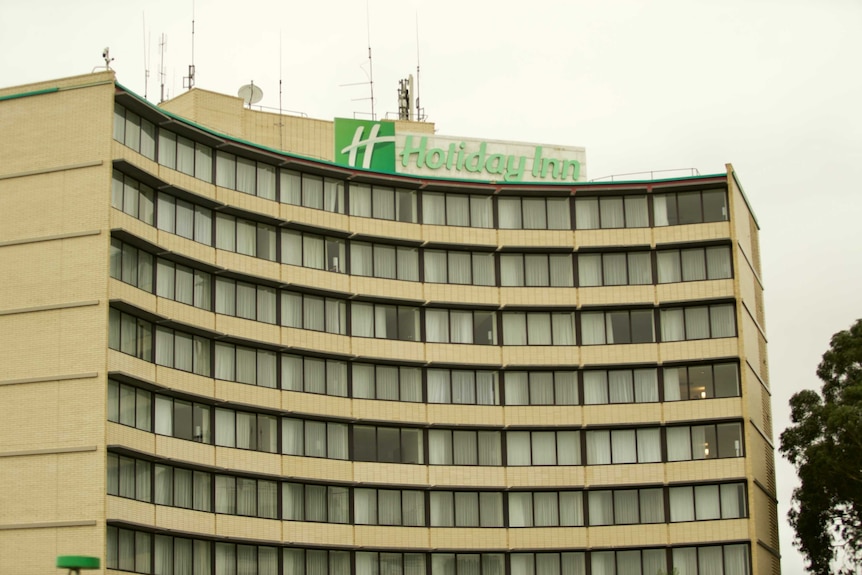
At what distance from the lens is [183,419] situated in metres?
94.2

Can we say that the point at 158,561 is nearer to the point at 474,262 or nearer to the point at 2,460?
the point at 2,460

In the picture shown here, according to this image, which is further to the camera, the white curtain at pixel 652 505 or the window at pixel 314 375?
the white curtain at pixel 652 505

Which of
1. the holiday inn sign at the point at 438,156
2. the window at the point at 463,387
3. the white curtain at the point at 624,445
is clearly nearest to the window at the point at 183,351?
the window at the point at 463,387

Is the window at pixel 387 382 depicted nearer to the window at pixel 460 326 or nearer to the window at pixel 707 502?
the window at pixel 460 326

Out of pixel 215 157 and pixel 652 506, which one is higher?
pixel 215 157

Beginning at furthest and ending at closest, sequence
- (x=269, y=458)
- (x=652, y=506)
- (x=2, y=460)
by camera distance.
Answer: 1. (x=652, y=506)
2. (x=269, y=458)
3. (x=2, y=460)

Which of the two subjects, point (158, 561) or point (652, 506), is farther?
point (652, 506)

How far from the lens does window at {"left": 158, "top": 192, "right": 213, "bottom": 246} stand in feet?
312

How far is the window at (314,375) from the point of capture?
102m

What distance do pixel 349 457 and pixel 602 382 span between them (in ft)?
61.0

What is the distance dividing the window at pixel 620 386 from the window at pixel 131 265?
3230cm

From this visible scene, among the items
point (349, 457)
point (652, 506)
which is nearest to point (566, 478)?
point (652, 506)

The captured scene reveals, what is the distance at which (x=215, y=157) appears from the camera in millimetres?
99750

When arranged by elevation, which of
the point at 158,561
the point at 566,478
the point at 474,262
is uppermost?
the point at 474,262
